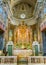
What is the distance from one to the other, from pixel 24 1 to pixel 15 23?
6303 millimetres

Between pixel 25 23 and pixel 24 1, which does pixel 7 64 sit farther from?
pixel 24 1

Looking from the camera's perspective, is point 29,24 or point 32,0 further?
point 32,0

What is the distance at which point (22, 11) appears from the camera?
34.7 metres

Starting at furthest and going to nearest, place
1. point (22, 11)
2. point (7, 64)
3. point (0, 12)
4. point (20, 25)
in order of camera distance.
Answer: point (22, 11), point (20, 25), point (0, 12), point (7, 64)

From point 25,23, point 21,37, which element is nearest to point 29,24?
point 25,23

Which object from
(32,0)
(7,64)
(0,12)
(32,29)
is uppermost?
(32,0)

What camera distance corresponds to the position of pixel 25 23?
29.7 meters

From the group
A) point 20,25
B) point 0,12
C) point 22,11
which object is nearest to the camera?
point 0,12

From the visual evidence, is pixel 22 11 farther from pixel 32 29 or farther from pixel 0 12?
pixel 0 12

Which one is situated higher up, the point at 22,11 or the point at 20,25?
the point at 22,11

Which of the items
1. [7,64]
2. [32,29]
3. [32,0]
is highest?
[32,0]

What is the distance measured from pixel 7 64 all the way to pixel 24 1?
22867 millimetres

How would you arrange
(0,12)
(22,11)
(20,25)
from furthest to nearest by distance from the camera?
(22,11)
(20,25)
(0,12)

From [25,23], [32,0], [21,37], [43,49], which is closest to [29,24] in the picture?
[25,23]
